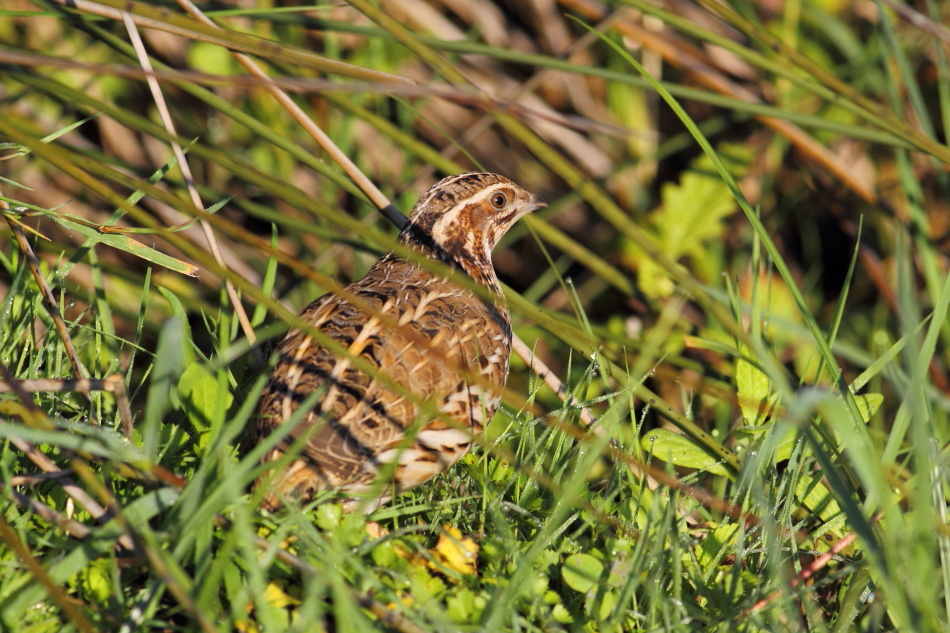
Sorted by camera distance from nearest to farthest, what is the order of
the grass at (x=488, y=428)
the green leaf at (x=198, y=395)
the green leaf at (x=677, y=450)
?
the grass at (x=488, y=428)
the green leaf at (x=198, y=395)
the green leaf at (x=677, y=450)

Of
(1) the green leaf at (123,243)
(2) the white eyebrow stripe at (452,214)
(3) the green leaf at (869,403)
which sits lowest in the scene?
(3) the green leaf at (869,403)

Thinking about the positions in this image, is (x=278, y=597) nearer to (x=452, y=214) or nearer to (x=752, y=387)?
(x=752, y=387)

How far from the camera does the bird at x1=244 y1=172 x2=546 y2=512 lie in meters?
2.67

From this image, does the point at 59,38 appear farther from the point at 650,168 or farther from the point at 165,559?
the point at 165,559

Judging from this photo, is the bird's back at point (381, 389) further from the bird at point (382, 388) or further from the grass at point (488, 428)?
the grass at point (488, 428)

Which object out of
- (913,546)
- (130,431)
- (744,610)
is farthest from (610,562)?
(130,431)

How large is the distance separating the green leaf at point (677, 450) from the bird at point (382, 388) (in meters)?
0.53

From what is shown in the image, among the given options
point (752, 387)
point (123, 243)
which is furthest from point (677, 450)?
point (123, 243)

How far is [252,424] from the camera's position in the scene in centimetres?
285

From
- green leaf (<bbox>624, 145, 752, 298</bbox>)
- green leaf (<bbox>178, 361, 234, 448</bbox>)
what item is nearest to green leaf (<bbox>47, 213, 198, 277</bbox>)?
green leaf (<bbox>178, 361, 234, 448</bbox>)

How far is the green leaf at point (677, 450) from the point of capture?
115 inches

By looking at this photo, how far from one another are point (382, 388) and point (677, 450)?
3.09 feet

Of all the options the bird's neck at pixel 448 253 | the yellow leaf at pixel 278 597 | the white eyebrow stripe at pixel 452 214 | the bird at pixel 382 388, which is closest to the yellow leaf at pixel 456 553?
the bird at pixel 382 388

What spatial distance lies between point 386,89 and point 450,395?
122 centimetres
